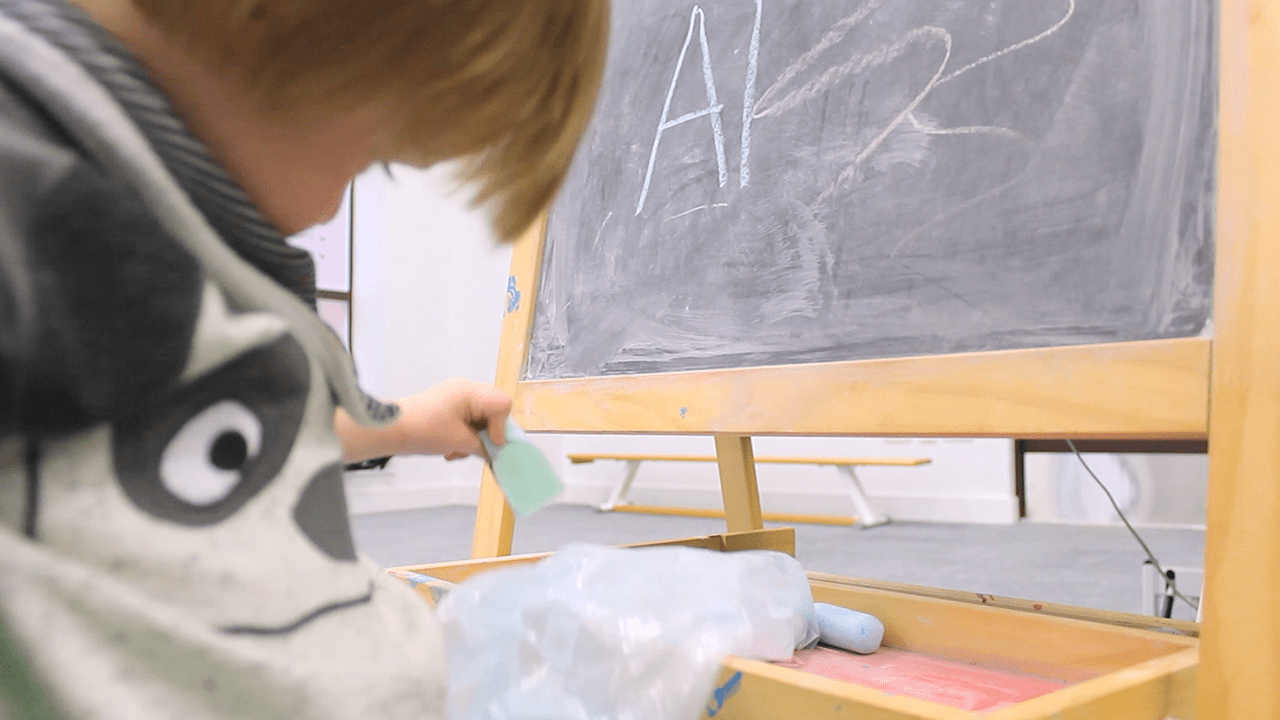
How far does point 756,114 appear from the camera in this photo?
2.88ft

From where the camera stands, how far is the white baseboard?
10.8 ft

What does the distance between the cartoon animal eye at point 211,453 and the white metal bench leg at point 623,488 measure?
11.7ft

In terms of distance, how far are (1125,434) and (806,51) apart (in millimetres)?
456

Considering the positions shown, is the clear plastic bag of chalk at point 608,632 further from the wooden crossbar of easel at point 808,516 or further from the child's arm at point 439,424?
the wooden crossbar of easel at point 808,516

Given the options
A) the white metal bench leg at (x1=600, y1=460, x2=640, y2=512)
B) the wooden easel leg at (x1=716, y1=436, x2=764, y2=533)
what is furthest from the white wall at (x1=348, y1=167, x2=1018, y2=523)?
the wooden easel leg at (x1=716, y1=436, x2=764, y2=533)

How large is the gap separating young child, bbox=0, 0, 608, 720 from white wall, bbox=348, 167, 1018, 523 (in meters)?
3.34

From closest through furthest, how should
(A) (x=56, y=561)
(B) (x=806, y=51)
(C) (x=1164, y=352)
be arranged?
1. (A) (x=56, y=561)
2. (C) (x=1164, y=352)
3. (B) (x=806, y=51)

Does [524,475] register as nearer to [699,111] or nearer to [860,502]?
[699,111]

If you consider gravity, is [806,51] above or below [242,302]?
above

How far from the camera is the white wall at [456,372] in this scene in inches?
141

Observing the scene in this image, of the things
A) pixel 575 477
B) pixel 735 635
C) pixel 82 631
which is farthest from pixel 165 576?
pixel 575 477

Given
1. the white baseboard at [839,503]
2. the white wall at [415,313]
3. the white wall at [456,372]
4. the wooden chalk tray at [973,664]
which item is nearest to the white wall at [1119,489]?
the white baseboard at [839,503]

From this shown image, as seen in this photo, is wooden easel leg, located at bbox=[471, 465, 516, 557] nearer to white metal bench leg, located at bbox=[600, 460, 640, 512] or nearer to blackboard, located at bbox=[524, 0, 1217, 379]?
blackboard, located at bbox=[524, 0, 1217, 379]

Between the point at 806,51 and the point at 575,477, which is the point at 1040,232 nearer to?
the point at 806,51
